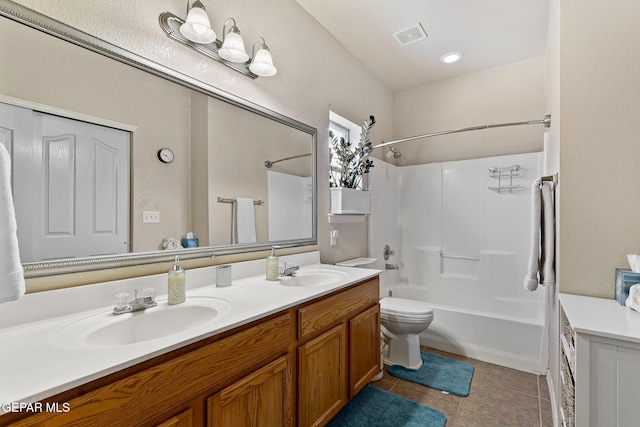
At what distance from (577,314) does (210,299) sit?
1.47m

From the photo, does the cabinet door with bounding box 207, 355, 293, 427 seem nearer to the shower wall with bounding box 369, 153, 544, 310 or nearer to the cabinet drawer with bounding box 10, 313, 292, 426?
the cabinet drawer with bounding box 10, 313, 292, 426

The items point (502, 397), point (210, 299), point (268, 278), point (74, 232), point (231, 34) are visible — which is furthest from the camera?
point (502, 397)

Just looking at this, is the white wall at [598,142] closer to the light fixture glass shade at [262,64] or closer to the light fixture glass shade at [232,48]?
the light fixture glass shade at [262,64]

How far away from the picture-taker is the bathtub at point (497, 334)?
88.3 inches

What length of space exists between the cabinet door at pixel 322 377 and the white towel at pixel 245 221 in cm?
68

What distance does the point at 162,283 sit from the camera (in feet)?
4.18

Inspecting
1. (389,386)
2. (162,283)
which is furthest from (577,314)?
(162,283)

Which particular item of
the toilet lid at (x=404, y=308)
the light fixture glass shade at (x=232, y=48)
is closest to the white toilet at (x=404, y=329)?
the toilet lid at (x=404, y=308)

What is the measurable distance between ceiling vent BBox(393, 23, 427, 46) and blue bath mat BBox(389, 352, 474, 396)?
104 inches

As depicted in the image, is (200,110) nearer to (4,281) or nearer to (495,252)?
(4,281)

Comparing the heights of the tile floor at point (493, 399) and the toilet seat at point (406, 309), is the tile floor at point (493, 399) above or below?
below

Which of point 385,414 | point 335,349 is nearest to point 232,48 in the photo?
point 335,349

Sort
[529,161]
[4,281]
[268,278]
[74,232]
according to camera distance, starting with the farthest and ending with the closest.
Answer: [529,161], [268,278], [74,232], [4,281]

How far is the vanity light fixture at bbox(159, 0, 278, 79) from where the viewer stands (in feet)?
4.27
